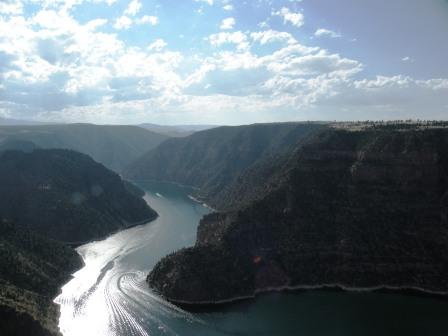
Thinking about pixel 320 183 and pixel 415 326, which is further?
pixel 320 183

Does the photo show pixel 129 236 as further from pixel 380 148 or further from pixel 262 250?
pixel 380 148

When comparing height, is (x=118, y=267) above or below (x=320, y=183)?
below

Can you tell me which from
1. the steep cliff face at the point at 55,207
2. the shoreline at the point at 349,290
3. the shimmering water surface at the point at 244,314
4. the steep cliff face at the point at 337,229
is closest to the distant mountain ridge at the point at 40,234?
the steep cliff face at the point at 55,207

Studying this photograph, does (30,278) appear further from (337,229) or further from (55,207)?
(337,229)

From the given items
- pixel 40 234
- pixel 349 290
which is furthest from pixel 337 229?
pixel 40 234

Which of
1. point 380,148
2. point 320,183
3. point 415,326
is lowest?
point 415,326

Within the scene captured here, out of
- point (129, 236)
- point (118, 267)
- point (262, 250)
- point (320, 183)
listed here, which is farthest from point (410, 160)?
point (129, 236)

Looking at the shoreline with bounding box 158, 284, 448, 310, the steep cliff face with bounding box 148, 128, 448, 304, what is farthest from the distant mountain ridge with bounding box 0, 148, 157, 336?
the shoreline with bounding box 158, 284, 448, 310

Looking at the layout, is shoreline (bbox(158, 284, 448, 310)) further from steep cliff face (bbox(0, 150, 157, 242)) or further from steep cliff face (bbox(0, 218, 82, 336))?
steep cliff face (bbox(0, 150, 157, 242))
